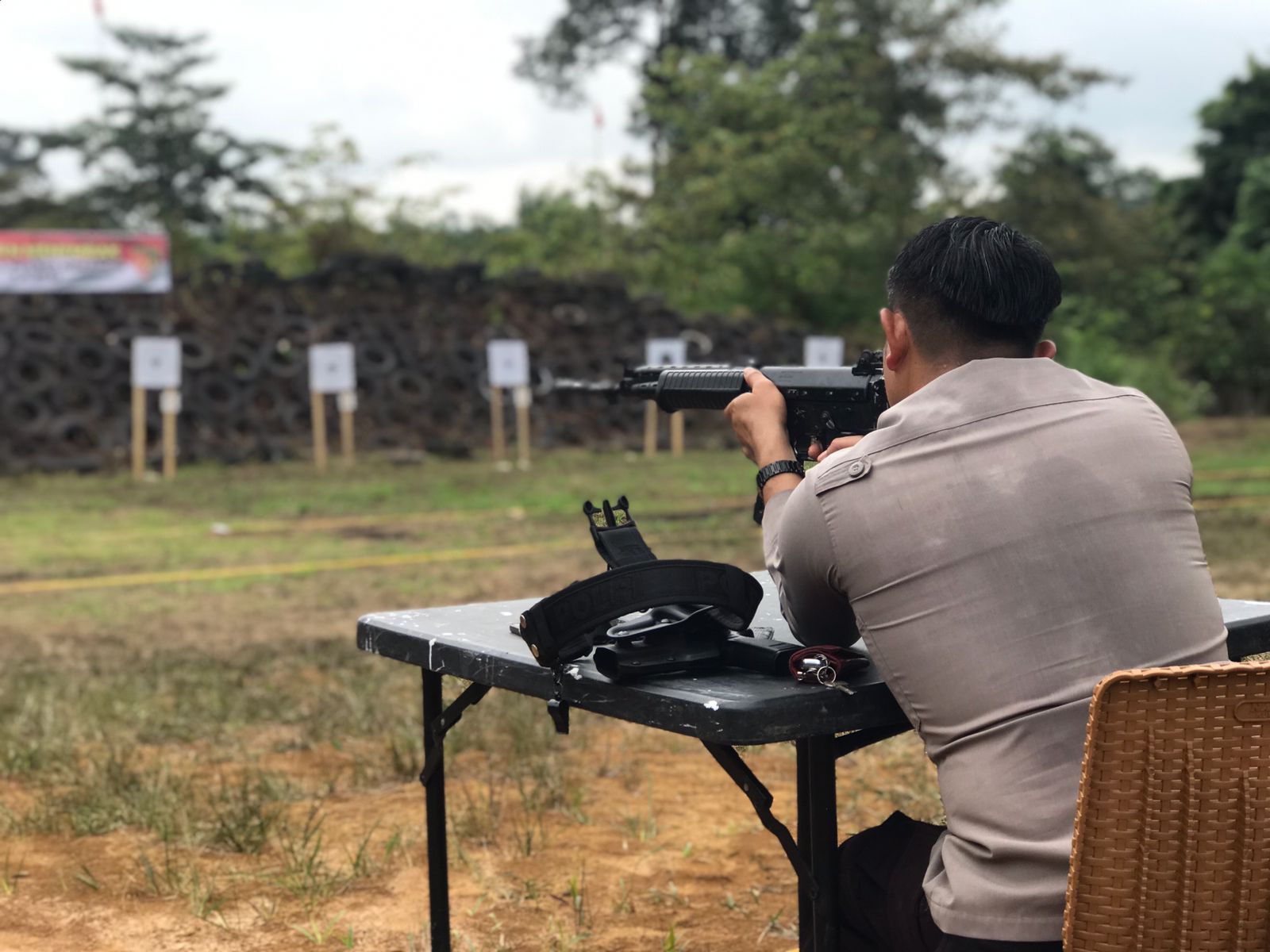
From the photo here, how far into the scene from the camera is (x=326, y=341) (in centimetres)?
1841

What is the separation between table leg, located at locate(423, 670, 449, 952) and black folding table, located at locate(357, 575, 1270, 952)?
0.59 ft

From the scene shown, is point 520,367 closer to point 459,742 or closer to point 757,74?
point 757,74

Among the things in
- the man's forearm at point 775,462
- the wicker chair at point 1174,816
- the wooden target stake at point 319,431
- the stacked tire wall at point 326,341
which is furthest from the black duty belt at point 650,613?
the wooden target stake at point 319,431

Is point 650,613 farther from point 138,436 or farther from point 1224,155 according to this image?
point 1224,155

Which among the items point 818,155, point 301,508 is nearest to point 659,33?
point 818,155

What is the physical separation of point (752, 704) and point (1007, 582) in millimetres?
344

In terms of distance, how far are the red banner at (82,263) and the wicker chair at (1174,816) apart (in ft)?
54.1

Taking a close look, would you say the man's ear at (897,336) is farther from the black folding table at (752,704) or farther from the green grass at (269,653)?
the green grass at (269,653)

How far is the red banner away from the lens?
16453 millimetres

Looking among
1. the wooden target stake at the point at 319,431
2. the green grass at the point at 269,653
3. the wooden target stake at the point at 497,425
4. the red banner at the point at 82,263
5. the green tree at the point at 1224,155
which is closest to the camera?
the green grass at the point at 269,653

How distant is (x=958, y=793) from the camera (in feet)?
5.87

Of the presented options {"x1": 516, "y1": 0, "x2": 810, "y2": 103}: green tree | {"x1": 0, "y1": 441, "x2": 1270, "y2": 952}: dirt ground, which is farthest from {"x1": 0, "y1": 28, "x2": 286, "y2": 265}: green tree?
{"x1": 0, "y1": 441, "x2": 1270, "y2": 952}: dirt ground

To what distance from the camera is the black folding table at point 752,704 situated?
6.04 ft

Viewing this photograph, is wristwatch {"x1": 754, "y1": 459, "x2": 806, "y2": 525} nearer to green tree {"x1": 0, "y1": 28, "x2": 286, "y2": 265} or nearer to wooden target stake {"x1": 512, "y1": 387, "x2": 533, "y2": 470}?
wooden target stake {"x1": 512, "y1": 387, "x2": 533, "y2": 470}
